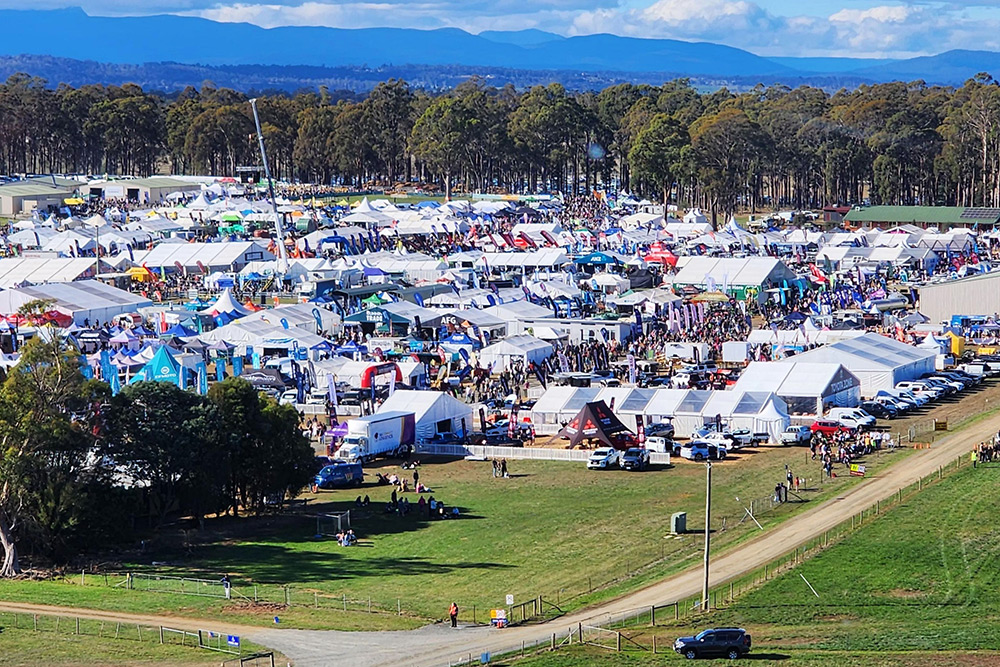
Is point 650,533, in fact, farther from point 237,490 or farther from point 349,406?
point 349,406

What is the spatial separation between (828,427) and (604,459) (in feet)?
21.5

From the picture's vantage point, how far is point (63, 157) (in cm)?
13812

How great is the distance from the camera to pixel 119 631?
916 inches

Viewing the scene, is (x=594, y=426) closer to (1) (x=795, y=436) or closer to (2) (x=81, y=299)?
(1) (x=795, y=436)

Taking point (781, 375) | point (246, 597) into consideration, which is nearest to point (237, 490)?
point (246, 597)

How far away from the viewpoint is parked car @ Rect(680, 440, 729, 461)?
1417 inches

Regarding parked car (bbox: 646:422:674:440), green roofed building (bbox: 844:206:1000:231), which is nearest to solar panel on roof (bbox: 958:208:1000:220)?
green roofed building (bbox: 844:206:1000:231)

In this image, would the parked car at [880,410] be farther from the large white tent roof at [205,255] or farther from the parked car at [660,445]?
the large white tent roof at [205,255]

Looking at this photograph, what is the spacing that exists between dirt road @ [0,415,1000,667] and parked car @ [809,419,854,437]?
8.07 metres

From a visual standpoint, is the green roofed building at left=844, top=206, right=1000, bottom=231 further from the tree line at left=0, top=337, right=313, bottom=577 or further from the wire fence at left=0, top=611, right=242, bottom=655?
the wire fence at left=0, top=611, right=242, bottom=655

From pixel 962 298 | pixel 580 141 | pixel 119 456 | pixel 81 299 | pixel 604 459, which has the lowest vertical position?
pixel 604 459

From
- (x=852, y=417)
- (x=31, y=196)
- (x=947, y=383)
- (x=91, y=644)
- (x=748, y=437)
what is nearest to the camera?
(x=91, y=644)

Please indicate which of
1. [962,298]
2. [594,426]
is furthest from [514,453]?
[962,298]

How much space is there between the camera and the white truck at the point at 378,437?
3647 centimetres
